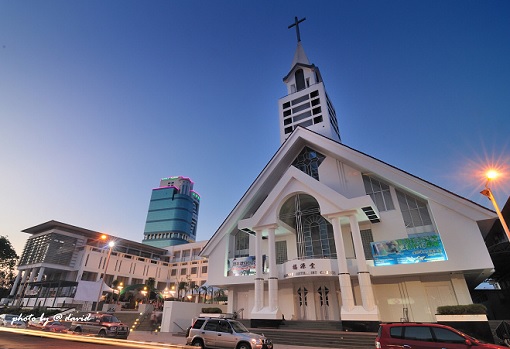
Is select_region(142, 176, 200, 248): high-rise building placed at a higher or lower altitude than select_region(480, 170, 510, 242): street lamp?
higher

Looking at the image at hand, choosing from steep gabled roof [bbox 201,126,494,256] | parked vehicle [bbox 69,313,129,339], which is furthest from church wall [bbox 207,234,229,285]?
parked vehicle [bbox 69,313,129,339]

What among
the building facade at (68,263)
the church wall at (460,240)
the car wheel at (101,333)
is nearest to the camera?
the car wheel at (101,333)

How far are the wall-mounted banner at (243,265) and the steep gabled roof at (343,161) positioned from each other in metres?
3.19

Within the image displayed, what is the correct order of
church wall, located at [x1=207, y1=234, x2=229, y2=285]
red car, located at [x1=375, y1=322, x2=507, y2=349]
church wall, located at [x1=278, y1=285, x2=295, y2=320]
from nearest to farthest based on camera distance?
red car, located at [x1=375, y1=322, x2=507, y2=349]
church wall, located at [x1=278, y1=285, x2=295, y2=320]
church wall, located at [x1=207, y1=234, x2=229, y2=285]

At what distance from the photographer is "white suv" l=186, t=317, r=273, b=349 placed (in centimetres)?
1111

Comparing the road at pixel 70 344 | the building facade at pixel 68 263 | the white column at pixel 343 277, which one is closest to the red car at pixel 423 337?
the road at pixel 70 344

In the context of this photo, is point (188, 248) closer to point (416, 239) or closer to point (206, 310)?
point (206, 310)

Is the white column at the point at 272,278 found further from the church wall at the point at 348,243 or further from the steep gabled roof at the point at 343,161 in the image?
the church wall at the point at 348,243

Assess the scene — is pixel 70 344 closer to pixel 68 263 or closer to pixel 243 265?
pixel 243 265

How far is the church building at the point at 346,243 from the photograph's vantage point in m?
17.6

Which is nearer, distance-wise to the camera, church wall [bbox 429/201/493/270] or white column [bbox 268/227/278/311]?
church wall [bbox 429/201/493/270]

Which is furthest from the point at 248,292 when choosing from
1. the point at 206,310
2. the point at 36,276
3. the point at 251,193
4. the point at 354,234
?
the point at 36,276

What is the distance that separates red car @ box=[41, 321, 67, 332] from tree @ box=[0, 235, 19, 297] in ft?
150

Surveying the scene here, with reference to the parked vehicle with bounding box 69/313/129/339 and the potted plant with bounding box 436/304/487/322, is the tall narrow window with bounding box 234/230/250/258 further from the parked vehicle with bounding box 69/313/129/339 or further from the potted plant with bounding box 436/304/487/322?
the potted plant with bounding box 436/304/487/322
